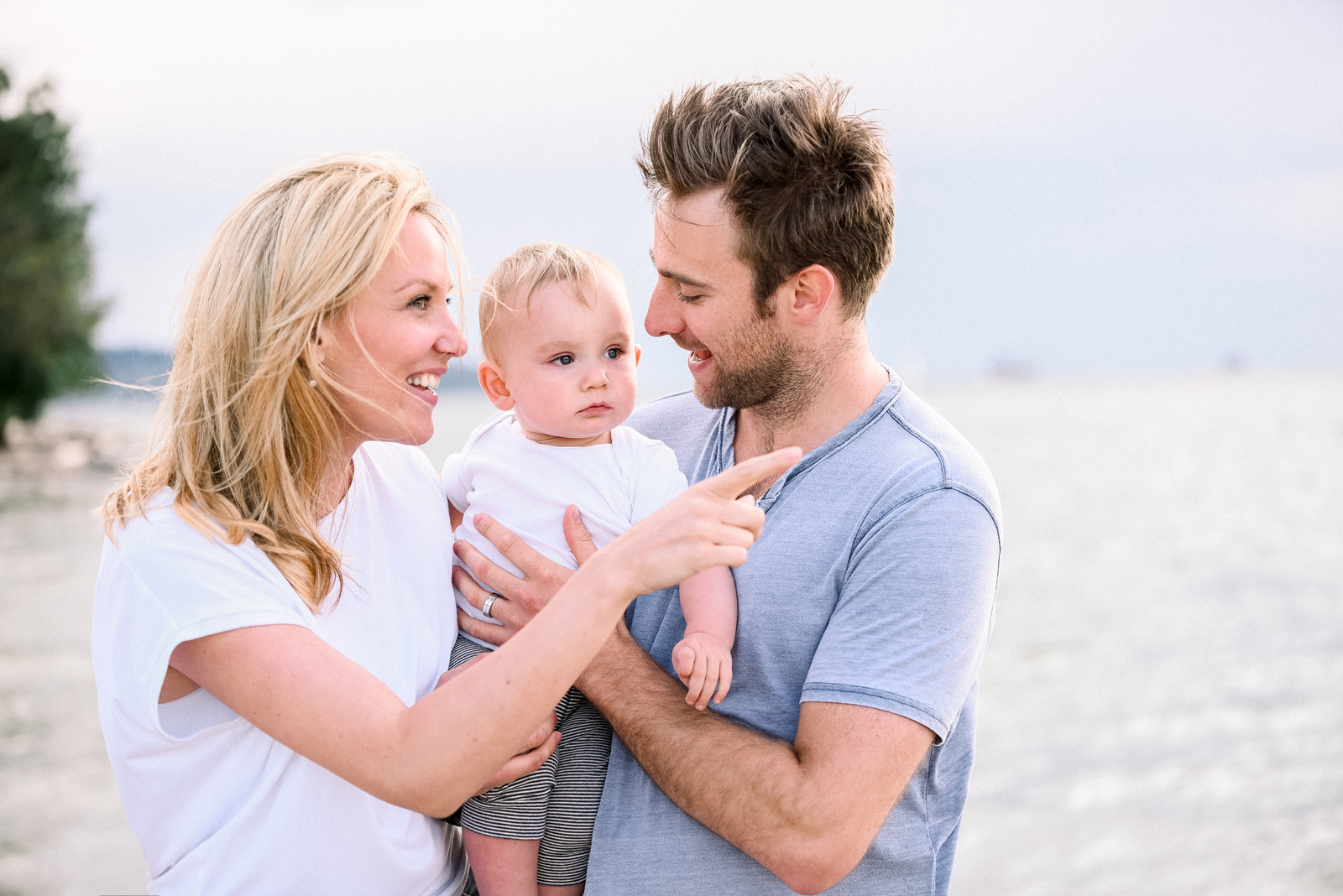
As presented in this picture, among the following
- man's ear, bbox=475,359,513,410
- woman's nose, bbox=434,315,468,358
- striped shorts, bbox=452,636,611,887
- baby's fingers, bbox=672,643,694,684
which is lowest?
striped shorts, bbox=452,636,611,887

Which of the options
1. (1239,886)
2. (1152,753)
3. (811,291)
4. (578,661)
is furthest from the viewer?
(1152,753)

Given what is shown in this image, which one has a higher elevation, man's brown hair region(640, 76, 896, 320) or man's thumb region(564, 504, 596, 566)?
man's brown hair region(640, 76, 896, 320)

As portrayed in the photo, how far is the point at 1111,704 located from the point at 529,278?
9.82 metres

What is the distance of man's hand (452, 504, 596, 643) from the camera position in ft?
7.95

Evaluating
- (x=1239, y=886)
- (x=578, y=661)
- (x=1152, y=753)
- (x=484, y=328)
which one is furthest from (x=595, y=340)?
(x=1152, y=753)

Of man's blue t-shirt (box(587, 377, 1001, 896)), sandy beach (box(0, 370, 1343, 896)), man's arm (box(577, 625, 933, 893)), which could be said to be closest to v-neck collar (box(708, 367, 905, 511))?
man's blue t-shirt (box(587, 377, 1001, 896))

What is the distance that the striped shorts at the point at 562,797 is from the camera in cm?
236

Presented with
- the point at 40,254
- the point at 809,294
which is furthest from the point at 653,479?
the point at 40,254

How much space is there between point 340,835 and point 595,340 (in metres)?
1.29

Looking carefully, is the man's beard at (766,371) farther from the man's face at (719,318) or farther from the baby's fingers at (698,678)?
the baby's fingers at (698,678)

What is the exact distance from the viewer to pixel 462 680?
1854mm

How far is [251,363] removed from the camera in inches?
82.5

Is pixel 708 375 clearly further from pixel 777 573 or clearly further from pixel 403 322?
pixel 403 322

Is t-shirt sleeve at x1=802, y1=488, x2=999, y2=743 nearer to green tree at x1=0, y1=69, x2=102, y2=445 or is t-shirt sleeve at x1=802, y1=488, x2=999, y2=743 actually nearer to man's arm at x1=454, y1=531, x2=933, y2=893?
man's arm at x1=454, y1=531, x2=933, y2=893
